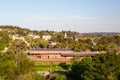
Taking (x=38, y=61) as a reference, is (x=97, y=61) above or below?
above

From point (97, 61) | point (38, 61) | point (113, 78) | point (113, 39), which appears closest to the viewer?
point (113, 78)

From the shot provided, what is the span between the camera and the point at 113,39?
7562 centimetres

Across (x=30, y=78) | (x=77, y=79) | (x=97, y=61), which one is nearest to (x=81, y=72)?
(x=77, y=79)

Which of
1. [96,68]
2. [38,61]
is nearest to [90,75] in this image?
[96,68]

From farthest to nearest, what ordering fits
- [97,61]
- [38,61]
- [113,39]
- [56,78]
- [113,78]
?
[113,39]
[38,61]
[56,78]
[97,61]
[113,78]

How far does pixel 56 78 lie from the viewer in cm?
2400

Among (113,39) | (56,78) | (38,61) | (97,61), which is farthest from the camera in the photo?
(113,39)

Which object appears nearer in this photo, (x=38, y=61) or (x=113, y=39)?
(x=38, y=61)

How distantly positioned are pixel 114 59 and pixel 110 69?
1.23 meters

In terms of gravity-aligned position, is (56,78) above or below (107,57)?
below

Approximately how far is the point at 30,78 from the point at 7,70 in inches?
69.6

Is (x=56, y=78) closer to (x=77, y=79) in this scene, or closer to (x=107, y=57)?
(x=77, y=79)

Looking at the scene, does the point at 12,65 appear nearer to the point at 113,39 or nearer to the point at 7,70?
the point at 7,70

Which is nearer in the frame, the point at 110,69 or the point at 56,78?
the point at 110,69
